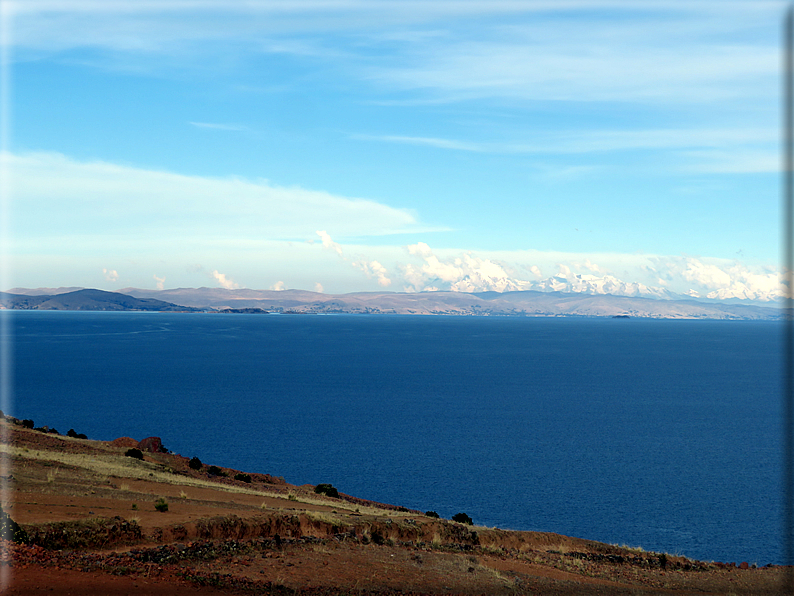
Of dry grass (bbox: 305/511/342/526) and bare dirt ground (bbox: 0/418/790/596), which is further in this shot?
dry grass (bbox: 305/511/342/526)

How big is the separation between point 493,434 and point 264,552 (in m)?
68.2

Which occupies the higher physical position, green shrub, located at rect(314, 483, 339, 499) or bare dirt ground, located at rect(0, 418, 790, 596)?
bare dirt ground, located at rect(0, 418, 790, 596)

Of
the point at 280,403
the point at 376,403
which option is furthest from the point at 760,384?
the point at 280,403

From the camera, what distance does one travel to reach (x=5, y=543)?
63.1ft

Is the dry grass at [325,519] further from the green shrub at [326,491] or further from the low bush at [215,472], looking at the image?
the low bush at [215,472]

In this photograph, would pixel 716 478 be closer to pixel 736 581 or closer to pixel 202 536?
pixel 736 581

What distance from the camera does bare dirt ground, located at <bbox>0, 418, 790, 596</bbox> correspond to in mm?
20328

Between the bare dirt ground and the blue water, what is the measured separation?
64.0 ft

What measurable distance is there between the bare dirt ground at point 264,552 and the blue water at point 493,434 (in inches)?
768

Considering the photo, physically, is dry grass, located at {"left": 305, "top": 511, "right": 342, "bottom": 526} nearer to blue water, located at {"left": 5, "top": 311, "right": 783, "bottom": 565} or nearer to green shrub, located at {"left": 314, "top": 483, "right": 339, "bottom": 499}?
green shrub, located at {"left": 314, "top": 483, "right": 339, "bottom": 499}

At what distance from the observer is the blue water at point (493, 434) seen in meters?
55.8

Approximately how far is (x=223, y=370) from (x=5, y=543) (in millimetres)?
146134

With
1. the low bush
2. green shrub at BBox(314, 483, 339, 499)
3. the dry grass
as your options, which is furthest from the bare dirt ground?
the low bush

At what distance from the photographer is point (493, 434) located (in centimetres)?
8956
